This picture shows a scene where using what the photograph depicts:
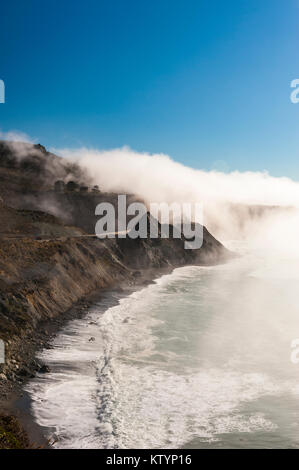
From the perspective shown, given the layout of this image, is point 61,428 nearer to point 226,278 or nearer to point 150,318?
point 150,318

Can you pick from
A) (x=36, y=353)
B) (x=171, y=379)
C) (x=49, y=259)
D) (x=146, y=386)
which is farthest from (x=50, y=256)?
(x=146, y=386)

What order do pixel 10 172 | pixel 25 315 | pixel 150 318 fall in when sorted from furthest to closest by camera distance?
pixel 10 172, pixel 150 318, pixel 25 315

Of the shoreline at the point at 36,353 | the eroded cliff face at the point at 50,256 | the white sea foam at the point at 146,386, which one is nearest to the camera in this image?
the shoreline at the point at 36,353

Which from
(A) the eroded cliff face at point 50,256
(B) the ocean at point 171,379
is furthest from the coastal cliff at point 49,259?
(B) the ocean at point 171,379

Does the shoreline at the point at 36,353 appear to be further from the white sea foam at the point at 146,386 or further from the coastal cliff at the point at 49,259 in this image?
the white sea foam at the point at 146,386

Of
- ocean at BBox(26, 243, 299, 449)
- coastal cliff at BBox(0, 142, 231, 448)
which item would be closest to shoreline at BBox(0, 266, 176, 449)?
coastal cliff at BBox(0, 142, 231, 448)

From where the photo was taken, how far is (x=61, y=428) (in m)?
17.2

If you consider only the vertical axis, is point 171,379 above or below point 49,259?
below

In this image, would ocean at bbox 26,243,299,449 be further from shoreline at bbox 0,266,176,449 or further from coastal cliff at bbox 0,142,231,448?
coastal cliff at bbox 0,142,231,448

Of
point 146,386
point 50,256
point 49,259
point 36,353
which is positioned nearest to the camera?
point 146,386

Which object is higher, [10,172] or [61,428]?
[10,172]

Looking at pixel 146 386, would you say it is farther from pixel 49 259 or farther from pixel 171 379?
pixel 49 259
